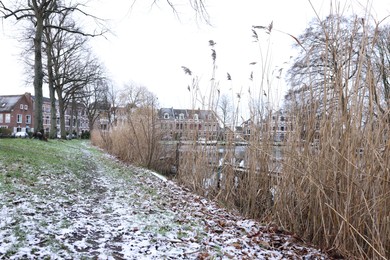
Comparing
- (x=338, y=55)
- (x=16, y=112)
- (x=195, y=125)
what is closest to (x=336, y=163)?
(x=338, y=55)

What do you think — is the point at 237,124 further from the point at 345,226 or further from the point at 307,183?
the point at 345,226

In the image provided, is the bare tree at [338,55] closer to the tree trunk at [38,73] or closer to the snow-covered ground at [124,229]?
the snow-covered ground at [124,229]

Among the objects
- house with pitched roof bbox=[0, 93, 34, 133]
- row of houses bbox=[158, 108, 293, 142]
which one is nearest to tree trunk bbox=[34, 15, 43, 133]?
row of houses bbox=[158, 108, 293, 142]

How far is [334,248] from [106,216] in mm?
2350

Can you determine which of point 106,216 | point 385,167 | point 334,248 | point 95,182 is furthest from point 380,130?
point 95,182

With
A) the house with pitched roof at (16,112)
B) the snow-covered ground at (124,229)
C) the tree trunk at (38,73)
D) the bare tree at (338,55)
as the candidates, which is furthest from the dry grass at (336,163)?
the house with pitched roof at (16,112)

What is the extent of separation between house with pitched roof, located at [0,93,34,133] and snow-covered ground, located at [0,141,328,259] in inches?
1764

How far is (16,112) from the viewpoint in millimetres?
43062

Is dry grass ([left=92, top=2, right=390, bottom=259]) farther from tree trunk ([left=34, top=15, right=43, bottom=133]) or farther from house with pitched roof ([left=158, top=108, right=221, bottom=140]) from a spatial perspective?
tree trunk ([left=34, top=15, right=43, bottom=133])

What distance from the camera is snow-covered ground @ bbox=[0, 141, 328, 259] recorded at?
228 centimetres

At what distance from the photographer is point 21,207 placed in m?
2.94

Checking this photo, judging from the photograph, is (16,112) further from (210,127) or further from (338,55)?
(338,55)

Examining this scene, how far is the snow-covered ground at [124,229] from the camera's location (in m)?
2.28

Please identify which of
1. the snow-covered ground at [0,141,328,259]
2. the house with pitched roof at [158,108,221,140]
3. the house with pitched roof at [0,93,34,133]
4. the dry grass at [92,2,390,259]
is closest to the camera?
the dry grass at [92,2,390,259]
